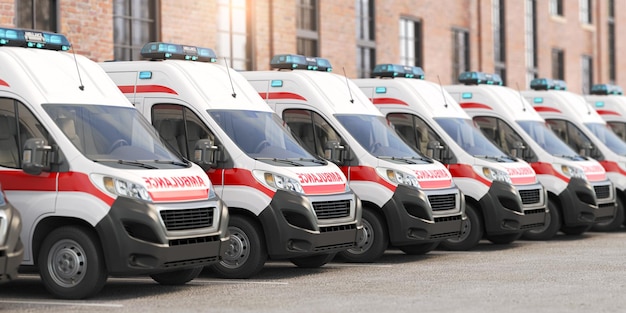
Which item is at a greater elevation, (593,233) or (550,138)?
(550,138)

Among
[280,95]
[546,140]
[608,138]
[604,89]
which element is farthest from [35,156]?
A: [604,89]

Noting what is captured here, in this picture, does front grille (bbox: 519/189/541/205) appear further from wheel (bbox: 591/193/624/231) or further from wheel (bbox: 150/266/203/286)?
wheel (bbox: 150/266/203/286)

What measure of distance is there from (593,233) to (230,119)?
927 cm

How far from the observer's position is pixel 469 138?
19.0m

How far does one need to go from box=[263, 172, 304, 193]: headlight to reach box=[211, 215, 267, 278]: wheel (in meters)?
0.49

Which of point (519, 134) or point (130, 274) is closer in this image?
point (130, 274)

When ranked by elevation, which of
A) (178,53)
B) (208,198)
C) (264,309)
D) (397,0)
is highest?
(397,0)

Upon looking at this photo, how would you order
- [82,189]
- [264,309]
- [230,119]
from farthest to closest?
1. [230,119]
2. [82,189]
3. [264,309]

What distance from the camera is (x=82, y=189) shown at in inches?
484

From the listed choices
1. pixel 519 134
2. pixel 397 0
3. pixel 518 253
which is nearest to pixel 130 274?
pixel 518 253

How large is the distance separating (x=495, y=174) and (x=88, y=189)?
301 inches

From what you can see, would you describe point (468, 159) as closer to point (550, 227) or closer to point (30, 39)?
point (550, 227)

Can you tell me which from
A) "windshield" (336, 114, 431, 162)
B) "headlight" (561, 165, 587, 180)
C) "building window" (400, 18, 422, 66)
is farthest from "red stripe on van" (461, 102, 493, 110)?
"building window" (400, 18, 422, 66)

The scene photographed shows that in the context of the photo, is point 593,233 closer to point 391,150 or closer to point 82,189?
point 391,150
